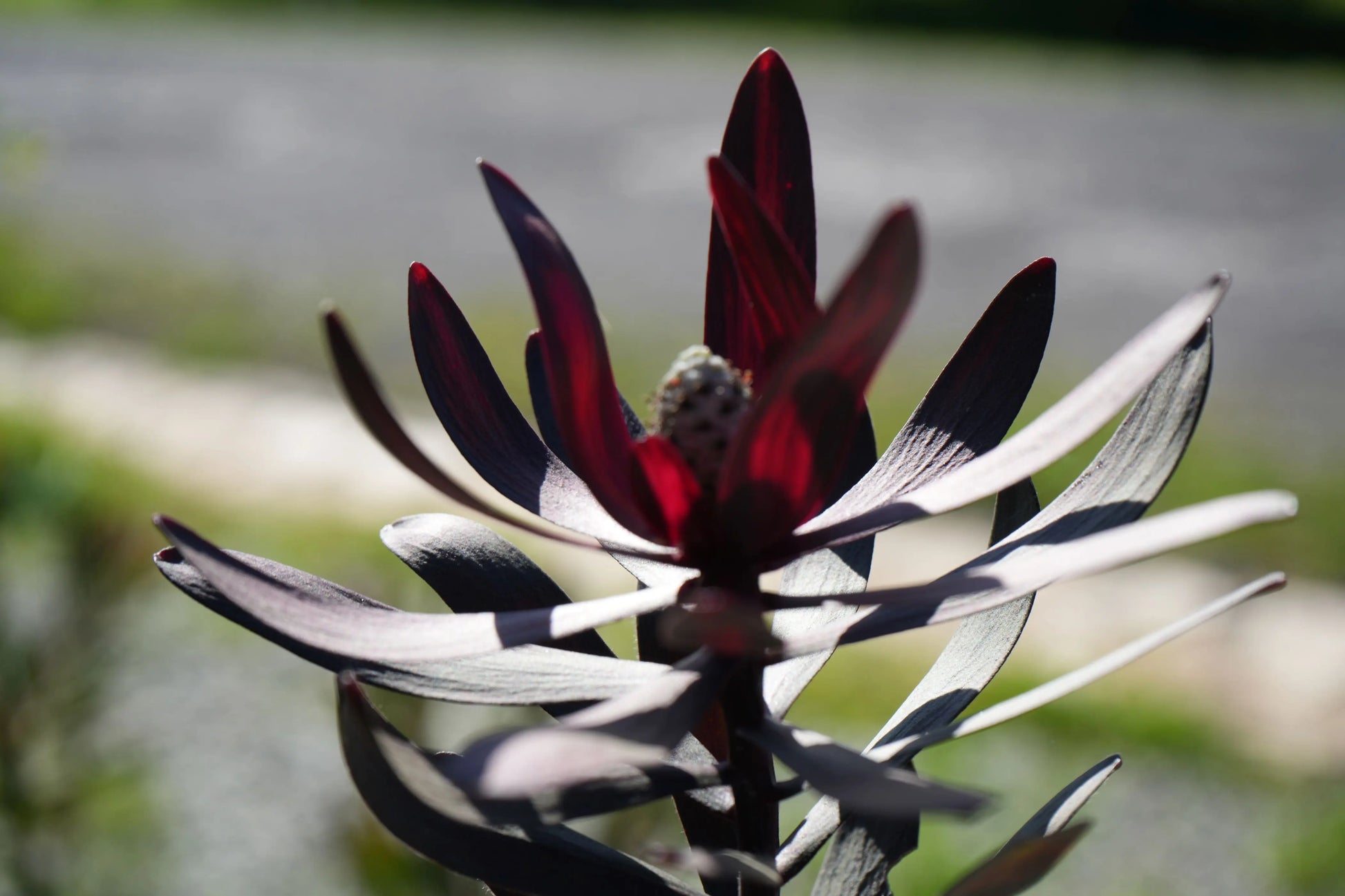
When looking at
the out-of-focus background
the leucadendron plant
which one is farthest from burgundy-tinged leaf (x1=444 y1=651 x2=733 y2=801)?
the out-of-focus background

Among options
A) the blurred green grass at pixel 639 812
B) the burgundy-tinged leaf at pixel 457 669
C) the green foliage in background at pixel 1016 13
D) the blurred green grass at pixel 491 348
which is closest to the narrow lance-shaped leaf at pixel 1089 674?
the burgundy-tinged leaf at pixel 457 669

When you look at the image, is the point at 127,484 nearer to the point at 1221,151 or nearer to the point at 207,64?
the point at 1221,151

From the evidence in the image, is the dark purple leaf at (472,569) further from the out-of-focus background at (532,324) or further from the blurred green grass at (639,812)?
the blurred green grass at (639,812)

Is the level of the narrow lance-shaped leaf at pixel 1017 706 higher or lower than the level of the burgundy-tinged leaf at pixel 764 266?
lower

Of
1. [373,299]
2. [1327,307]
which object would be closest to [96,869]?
[373,299]

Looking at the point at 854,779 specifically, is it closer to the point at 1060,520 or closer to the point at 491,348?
the point at 1060,520

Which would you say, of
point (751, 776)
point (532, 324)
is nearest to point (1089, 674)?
point (751, 776)

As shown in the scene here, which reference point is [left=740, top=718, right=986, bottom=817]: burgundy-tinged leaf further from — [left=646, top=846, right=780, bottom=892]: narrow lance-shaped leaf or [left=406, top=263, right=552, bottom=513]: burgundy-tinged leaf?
[left=406, top=263, right=552, bottom=513]: burgundy-tinged leaf
